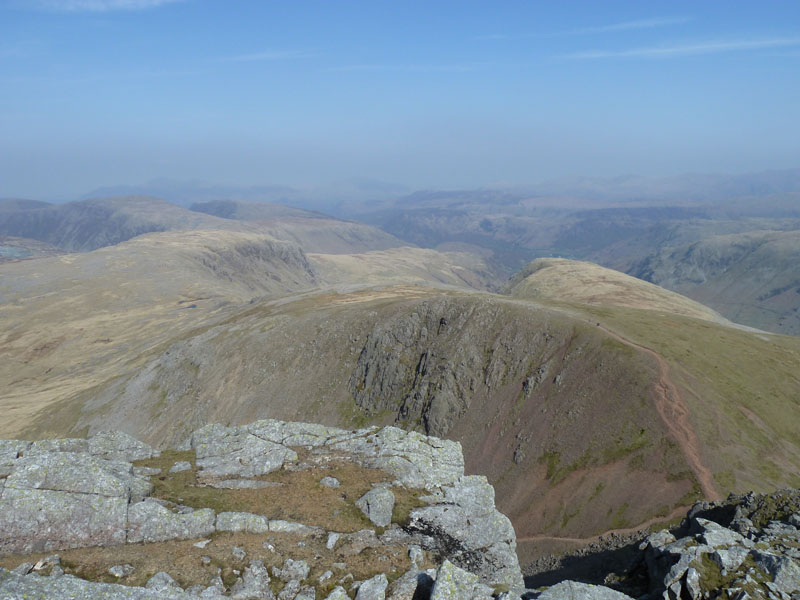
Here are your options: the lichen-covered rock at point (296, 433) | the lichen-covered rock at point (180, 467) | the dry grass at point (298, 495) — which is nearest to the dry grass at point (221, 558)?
the dry grass at point (298, 495)

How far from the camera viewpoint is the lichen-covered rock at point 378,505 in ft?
105

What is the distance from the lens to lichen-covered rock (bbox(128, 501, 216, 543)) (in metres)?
27.2

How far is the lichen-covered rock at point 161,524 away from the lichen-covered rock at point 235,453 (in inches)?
308

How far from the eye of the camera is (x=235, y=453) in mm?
39844

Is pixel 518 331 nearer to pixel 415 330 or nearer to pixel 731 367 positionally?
pixel 415 330

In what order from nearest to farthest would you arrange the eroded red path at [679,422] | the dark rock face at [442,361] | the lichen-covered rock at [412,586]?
1. the lichen-covered rock at [412,586]
2. the eroded red path at [679,422]
3. the dark rock face at [442,361]

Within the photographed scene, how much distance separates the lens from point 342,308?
435 feet

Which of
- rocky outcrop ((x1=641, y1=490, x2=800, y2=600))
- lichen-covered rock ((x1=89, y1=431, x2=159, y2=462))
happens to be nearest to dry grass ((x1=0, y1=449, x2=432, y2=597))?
lichen-covered rock ((x1=89, y1=431, x2=159, y2=462))

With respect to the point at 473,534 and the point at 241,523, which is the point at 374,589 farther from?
the point at 473,534

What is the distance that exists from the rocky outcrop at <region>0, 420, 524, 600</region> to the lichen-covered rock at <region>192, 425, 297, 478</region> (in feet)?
0.45

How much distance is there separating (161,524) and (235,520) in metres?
4.17

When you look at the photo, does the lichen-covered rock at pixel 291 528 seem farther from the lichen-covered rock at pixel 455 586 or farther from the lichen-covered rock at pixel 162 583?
the lichen-covered rock at pixel 455 586

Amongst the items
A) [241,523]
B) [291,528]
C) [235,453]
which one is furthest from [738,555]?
[235,453]

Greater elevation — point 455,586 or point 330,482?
point 455,586
